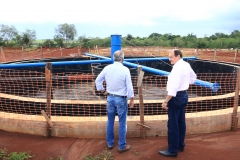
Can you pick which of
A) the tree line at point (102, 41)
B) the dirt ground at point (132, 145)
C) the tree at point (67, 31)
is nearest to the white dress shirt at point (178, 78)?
the dirt ground at point (132, 145)

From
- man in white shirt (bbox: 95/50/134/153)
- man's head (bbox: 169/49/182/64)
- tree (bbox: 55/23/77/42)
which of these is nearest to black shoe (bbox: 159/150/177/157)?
man in white shirt (bbox: 95/50/134/153)

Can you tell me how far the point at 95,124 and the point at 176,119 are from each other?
161cm

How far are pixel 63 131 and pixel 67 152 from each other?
59cm

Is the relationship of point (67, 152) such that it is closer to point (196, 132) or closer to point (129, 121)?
point (129, 121)

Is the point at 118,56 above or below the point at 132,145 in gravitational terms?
above

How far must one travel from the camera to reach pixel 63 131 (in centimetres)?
423

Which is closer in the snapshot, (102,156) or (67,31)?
(102,156)

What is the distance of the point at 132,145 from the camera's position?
3.87m

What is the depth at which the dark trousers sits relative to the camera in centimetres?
322

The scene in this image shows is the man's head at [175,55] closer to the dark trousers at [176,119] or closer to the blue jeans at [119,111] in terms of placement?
the dark trousers at [176,119]

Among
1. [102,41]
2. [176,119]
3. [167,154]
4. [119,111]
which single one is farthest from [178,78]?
[102,41]

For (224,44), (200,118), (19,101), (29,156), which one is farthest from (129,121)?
(224,44)

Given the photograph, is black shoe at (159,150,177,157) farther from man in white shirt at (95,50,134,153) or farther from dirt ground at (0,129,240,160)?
man in white shirt at (95,50,134,153)

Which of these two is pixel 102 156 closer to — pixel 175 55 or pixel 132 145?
pixel 132 145
